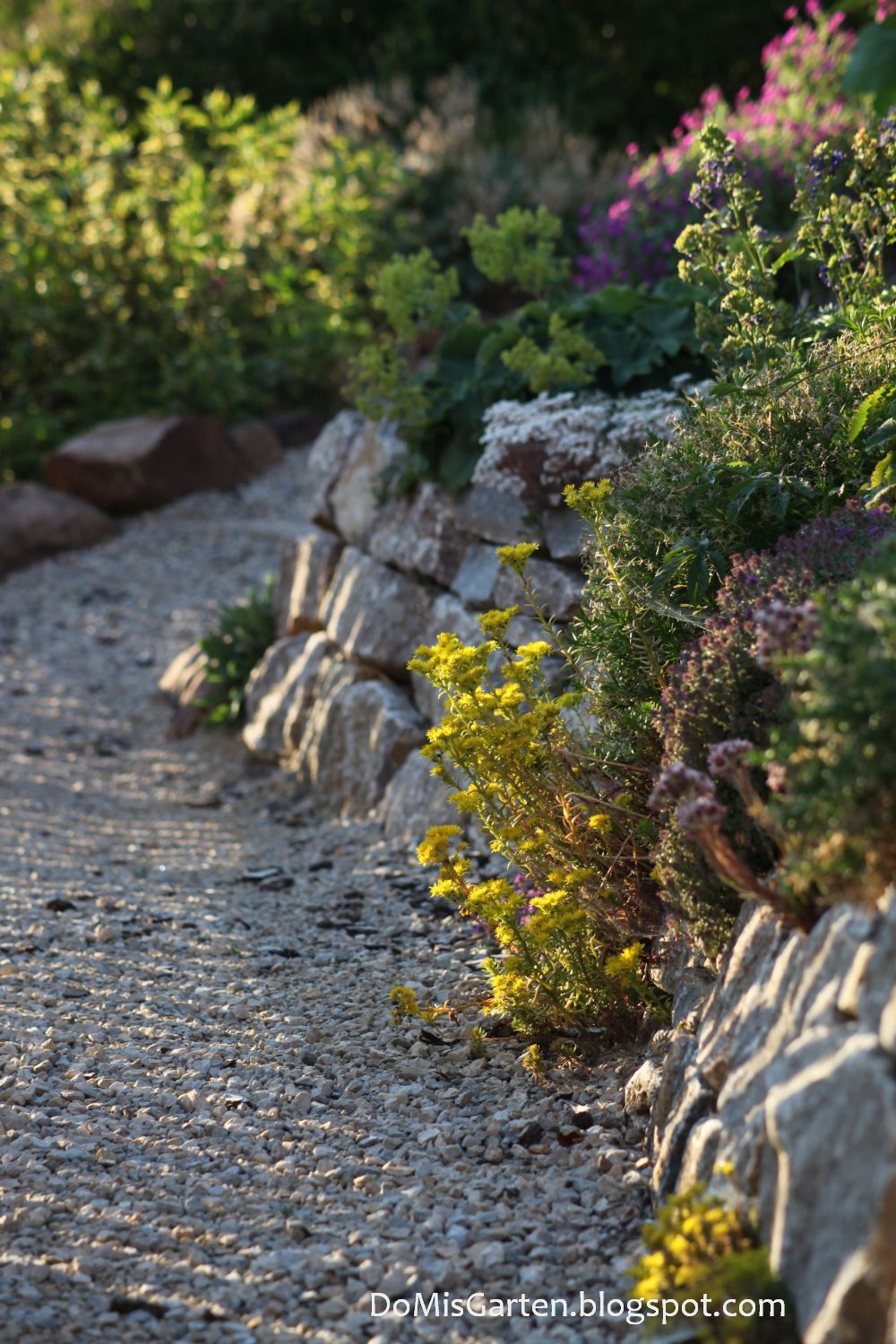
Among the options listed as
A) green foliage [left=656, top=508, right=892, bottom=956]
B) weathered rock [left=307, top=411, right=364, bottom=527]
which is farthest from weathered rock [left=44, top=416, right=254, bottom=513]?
green foliage [left=656, top=508, right=892, bottom=956]

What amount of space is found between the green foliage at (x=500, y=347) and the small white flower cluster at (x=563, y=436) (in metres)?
0.13

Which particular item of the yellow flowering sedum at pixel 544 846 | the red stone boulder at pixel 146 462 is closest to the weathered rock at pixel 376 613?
the yellow flowering sedum at pixel 544 846

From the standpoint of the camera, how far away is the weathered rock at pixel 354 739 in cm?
500

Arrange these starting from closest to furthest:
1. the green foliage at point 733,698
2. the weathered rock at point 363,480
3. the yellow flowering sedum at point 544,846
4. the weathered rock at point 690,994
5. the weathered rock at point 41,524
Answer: the green foliage at point 733,698, the weathered rock at point 690,994, the yellow flowering sedum at point 544,846, the weathered rock at point 363,480, the weathered rock at point 41,524

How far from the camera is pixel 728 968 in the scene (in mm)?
2465

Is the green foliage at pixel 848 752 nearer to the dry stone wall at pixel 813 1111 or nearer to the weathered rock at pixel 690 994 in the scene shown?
the dry stone wall at pixel 813 1111

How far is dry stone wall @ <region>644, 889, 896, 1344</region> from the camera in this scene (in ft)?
5.58

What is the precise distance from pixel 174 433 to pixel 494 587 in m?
4.41

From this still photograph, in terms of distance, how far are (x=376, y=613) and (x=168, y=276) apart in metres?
4.73

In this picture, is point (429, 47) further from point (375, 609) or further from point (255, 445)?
point (375, 609)

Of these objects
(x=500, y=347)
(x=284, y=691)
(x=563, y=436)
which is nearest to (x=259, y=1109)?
(x=563, y=436)

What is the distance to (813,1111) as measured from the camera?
1820mm

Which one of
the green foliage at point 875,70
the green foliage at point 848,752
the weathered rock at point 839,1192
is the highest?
the green foliage at point 875,70

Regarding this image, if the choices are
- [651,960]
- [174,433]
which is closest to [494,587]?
[651,960]
